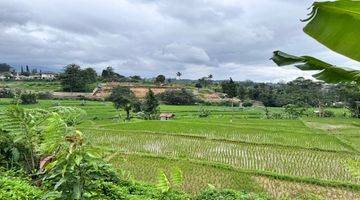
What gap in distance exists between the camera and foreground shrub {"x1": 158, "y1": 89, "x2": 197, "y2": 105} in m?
55.8

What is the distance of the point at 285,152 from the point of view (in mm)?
19406

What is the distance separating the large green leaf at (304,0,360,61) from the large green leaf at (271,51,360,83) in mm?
113

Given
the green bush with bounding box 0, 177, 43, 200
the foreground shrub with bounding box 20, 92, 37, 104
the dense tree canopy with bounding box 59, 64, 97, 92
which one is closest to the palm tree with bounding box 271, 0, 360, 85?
the green bush with bounding box 0, 177, 43, 200

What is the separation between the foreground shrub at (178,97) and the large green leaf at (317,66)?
176ft

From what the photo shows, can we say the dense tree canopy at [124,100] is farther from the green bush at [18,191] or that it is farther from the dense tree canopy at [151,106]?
the green bush at [18,191]

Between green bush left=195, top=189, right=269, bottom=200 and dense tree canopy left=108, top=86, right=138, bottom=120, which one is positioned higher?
dense tree canopy left=108, top=86, right=138, bottom=120

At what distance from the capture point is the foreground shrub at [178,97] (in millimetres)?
55750

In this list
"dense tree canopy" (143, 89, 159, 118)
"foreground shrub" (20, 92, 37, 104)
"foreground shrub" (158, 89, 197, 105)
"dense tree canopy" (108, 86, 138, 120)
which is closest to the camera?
"dense tree canopy" (143, 89, 159, 118)

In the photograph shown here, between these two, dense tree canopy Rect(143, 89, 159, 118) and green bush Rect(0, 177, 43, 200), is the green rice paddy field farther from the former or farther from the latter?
dense tree canopy Rect(143, 89, 159, 118)

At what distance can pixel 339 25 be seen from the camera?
181 centimetres

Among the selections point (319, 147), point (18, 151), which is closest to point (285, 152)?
point (319, 147)

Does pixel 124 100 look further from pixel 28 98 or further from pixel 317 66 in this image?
pixel 317 66

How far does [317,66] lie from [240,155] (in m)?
17.0

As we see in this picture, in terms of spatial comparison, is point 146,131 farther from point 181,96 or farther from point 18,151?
point 181,96
